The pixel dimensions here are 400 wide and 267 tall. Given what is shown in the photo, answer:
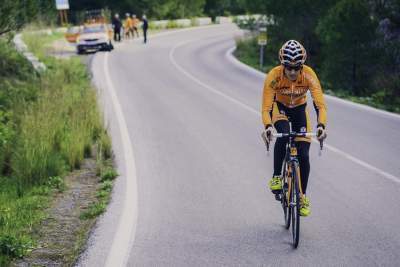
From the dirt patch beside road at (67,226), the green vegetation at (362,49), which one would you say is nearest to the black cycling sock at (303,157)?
the dirt patch beside road at (67,226)

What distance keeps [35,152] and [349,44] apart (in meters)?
14.3

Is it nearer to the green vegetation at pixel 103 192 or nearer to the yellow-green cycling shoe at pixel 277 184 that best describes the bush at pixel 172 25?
the green vegetation at pixel 103 192

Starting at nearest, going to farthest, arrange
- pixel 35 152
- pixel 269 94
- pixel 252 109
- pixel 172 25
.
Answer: pixel 269 94 < pixel 35 152 < pixel 252 109 < pixel 172 25

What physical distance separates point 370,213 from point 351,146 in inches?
150

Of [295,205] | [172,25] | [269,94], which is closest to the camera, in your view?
[295,205]

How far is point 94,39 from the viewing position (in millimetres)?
30578

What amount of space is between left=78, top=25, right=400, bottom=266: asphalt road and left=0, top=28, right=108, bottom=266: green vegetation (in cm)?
70

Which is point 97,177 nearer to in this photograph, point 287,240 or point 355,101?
point 287,240

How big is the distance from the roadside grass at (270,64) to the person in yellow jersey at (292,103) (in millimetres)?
8748

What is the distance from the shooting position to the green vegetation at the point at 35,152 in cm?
618

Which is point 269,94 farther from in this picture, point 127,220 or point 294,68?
point 127,220

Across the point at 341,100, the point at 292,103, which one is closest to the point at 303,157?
the point at 292,103

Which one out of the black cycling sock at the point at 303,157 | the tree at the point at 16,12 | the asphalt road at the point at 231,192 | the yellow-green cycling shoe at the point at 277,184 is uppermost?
the tree at the point at 16,12

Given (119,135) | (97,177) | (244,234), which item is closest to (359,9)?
(119,135)
